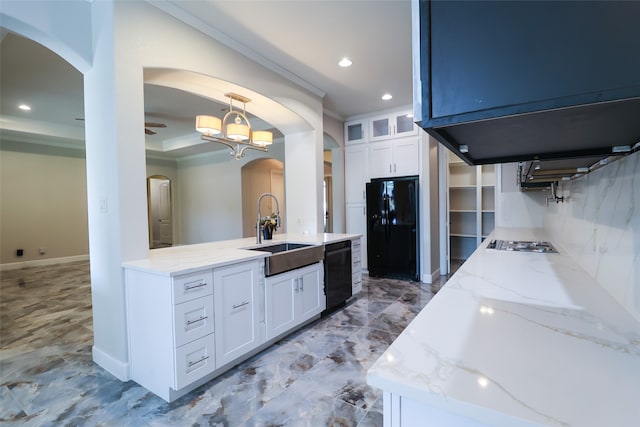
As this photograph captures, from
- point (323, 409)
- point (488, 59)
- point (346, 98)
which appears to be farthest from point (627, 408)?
point (346, 98)

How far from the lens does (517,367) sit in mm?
599

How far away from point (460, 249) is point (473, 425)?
652 centimetres

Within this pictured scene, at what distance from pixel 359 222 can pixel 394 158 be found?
4.04 ft

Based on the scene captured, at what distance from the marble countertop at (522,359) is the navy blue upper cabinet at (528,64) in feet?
1.56

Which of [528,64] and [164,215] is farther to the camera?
[164,215]

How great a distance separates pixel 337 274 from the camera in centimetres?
335

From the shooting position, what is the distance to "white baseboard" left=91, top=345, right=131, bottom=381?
205 centimetres

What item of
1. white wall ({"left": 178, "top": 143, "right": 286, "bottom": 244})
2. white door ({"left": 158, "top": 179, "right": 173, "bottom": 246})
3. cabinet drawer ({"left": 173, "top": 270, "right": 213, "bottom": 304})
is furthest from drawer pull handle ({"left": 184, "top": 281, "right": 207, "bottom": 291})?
white door ({"left": 158, "top": 179, "right": 173, "bottom": 246})

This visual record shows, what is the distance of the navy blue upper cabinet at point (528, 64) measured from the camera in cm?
42

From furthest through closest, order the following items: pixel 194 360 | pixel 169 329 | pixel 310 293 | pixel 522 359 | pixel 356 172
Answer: pixel 356 172, pixel 310 293, pixel 194 360, pixel 169 329, pixel 522 359

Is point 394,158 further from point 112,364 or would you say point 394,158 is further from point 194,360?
point 112,364

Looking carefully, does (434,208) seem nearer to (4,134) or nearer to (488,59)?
(488,59)

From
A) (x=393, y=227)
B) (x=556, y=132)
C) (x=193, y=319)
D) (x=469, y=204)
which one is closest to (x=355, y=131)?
(x=393, y=227)

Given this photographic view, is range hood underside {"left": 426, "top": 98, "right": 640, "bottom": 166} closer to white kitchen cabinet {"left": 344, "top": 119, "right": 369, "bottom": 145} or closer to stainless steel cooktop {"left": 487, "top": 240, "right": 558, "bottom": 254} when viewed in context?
stainless steel cooktop {"left": 487, "top": 240, "right": 558, "bottom": 254}
